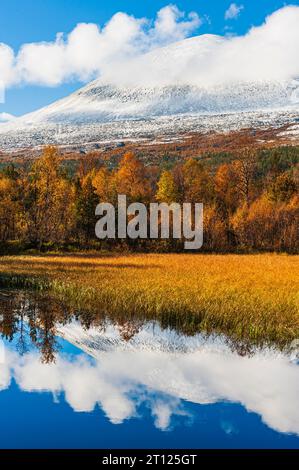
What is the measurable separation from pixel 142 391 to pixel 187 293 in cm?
887

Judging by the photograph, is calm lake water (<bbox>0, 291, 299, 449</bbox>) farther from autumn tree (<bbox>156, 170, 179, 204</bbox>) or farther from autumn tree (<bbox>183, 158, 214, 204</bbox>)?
autumn tree (<bbox>183, 158, 214, 204</bbox>)

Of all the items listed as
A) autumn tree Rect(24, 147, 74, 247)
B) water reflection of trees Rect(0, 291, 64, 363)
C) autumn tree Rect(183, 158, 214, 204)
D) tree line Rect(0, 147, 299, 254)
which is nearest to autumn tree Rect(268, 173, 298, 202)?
tree line Rect(0, 147, 299, 254)

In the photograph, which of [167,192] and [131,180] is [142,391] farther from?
[131,180]

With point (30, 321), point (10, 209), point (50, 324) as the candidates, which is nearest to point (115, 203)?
point (10, 209)

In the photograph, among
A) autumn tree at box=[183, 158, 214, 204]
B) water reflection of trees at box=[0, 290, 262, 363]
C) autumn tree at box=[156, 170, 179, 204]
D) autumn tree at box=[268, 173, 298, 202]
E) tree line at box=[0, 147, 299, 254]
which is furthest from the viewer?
autumn tree at box=[183, 158, 214, 204]

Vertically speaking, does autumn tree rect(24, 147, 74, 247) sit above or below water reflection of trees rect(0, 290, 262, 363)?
above

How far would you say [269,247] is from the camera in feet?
157

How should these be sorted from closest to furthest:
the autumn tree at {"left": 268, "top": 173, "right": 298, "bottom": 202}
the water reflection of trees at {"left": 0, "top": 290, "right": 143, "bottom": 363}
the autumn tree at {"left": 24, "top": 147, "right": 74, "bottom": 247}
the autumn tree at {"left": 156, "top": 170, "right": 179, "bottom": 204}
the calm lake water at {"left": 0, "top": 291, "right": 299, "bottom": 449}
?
the calm lake water at {"left": 0, "top": 291, "right": 299, "bottom": 449} < the water reflection of trees at {"left": 0, "top": 290, "right": 143, "bottom": 363} < the autumn tree at {"left": 24, "top": 147, "right": 74, "bottom": 247} < the autumn tree at {"left": 156, "top": 170, "right": 179, "bottom": 204} < the autumn tree at {"left": 268, "top": 173, "right": 298, "bottom": 202}

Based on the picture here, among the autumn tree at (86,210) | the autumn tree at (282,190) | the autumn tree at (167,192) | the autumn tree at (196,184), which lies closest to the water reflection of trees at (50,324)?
the autumn tree at (86,210)

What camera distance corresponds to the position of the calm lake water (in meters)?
8.79

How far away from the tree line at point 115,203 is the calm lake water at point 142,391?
29637 mm

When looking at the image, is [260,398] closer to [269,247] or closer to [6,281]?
[6,281]

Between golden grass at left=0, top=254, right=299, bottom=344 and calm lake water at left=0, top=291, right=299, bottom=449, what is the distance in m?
1.40
